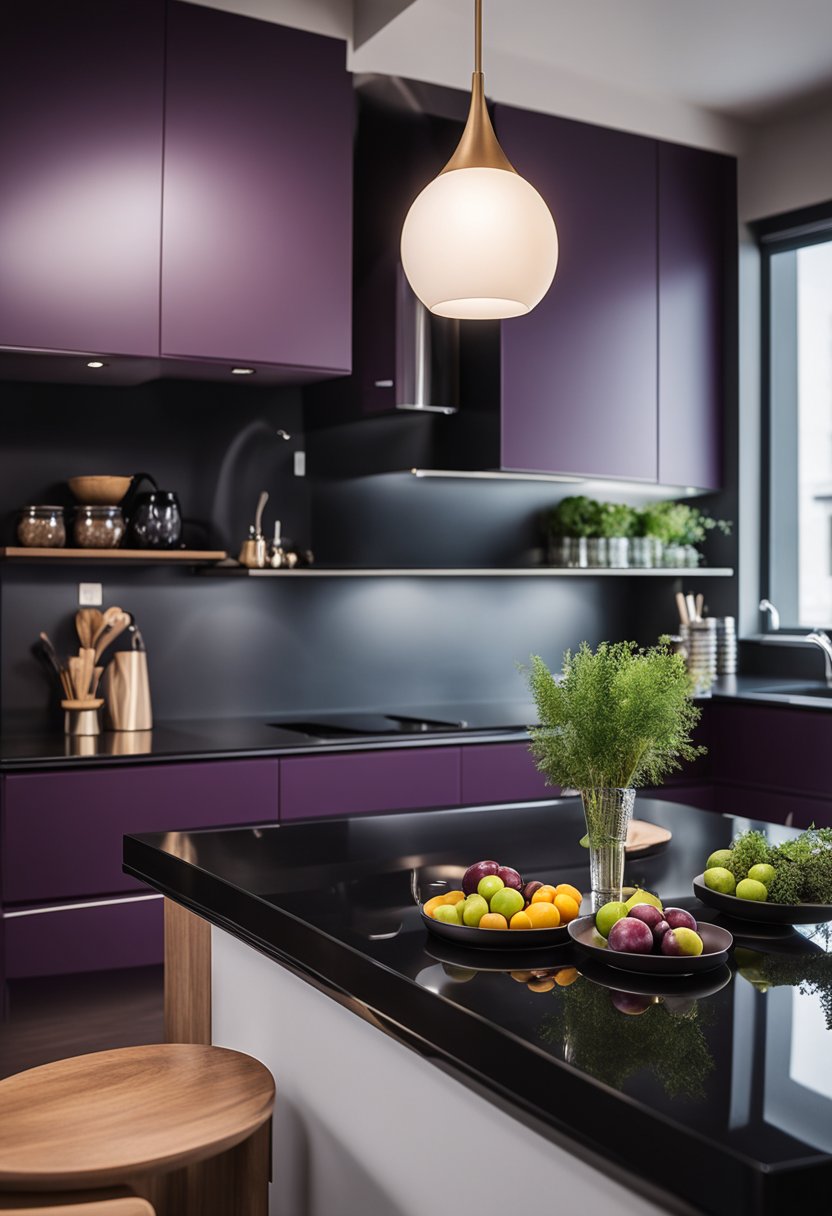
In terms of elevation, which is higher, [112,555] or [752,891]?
[112,555]

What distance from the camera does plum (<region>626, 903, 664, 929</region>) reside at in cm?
149

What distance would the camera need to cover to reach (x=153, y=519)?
373 centimetres

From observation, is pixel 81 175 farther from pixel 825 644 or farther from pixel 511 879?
pixel 825 644

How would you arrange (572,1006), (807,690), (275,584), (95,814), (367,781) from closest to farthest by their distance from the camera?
1. (572,1006)
2. (95,814)
3. (367,781)
4. (275,584)
5. (807,690)

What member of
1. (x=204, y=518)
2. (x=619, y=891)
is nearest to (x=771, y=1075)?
(x=619, y=891)

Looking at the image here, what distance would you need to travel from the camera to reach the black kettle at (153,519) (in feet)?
12.2

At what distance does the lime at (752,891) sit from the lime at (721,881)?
24 mm

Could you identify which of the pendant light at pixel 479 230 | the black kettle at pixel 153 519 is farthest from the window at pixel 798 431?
the pendant light at pixel 479 230

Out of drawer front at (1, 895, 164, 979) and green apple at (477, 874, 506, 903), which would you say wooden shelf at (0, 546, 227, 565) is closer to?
drawer front at (1, 895, 164, 979)

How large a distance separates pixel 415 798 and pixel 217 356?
137 centimetres

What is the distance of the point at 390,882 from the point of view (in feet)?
6.08

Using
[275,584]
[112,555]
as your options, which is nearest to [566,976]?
[112,555]

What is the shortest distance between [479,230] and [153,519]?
2.05 metres

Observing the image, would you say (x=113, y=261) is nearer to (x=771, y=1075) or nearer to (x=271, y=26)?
(x=271, y=26)
